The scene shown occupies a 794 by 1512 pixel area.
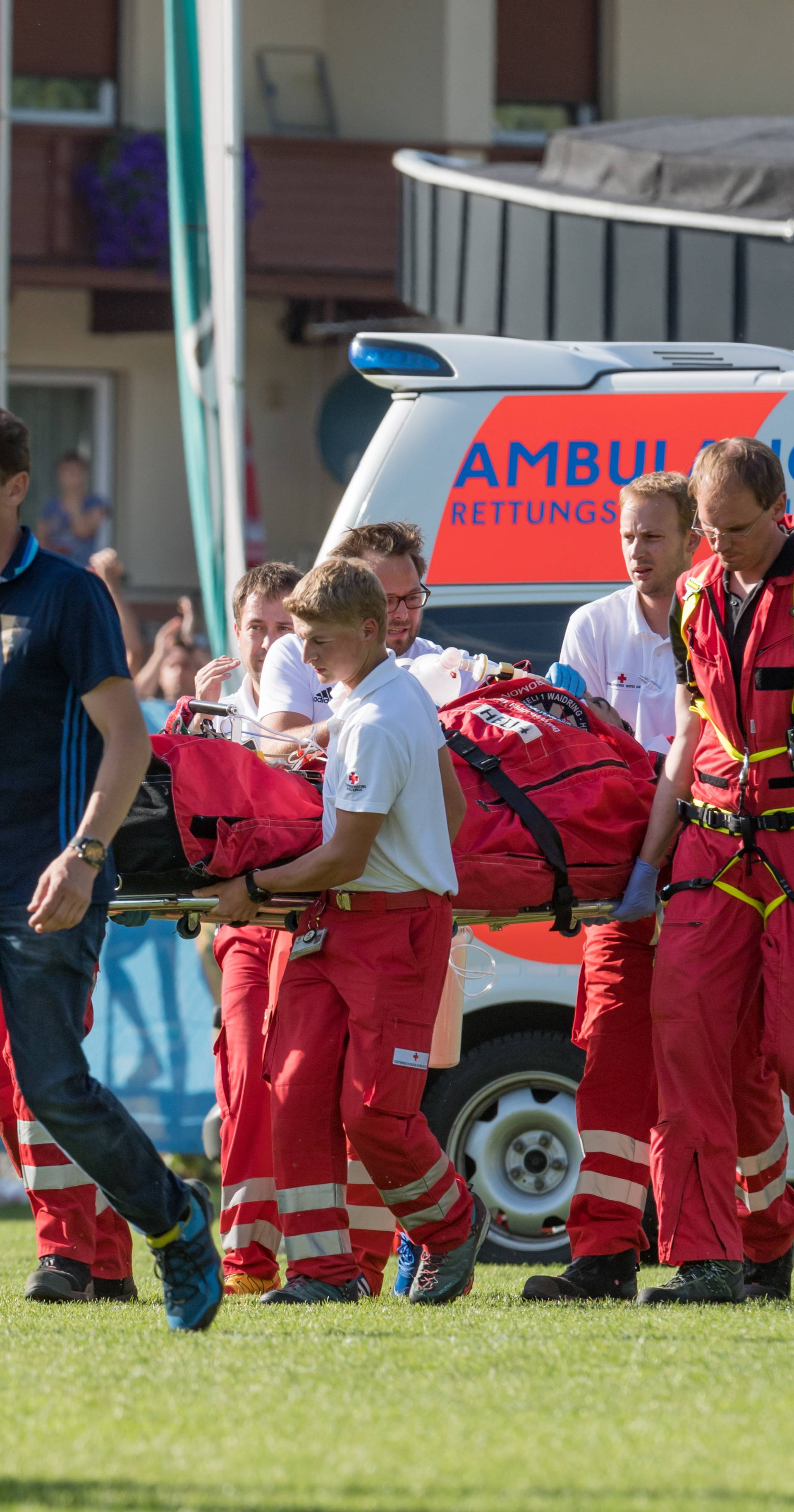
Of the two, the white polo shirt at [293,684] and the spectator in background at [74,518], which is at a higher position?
A: the white polo shirt at [293,684]

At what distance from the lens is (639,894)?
529 centimetres

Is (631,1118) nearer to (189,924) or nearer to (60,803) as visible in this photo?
(189,924)

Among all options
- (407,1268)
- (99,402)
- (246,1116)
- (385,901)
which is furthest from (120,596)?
(99,402)

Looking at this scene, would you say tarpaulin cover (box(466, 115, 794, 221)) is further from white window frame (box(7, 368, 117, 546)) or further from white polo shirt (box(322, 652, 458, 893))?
white polo shirt (box(322, 652, 458, 893))

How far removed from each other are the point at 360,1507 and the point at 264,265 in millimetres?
14738

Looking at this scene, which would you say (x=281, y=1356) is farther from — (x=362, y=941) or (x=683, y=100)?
(x=683, y=100)

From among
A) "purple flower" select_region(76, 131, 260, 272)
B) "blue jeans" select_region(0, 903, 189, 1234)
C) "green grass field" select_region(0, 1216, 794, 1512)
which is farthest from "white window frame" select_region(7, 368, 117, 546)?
"blue jeans" select_region(0, 903, 189, 1234)

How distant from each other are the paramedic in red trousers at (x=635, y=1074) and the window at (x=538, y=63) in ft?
43.5

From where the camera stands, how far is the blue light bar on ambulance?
638cm

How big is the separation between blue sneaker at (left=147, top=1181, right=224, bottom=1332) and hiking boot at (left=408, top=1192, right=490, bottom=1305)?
875 millimetres

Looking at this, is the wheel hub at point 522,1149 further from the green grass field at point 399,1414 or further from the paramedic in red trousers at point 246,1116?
the green grass field at point 399,1414

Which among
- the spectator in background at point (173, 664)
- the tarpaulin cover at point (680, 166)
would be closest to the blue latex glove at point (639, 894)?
the spectator in background at point (173, 664)

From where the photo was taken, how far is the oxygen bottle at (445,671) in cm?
564

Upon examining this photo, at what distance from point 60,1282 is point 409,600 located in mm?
2021
